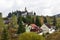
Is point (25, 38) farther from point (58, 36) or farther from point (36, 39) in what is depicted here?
point (58, 36)

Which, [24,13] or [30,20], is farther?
[24,13]

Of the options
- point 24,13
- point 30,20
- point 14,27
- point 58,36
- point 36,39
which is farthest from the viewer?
point 24,13

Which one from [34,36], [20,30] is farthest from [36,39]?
[20,30]

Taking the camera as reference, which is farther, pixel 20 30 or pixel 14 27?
pixel 14 27

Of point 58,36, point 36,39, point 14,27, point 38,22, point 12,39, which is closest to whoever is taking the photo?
point 36,39

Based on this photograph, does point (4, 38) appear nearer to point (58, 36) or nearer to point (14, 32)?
point (58, 36)

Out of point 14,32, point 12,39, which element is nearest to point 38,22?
point 14,32

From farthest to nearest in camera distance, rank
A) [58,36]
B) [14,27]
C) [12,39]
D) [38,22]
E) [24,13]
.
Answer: [24,13], [38,22], [14,27], [12,39], [58,36]

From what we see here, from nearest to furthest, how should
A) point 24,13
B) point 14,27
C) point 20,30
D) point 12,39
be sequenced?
point 12,39 → point 20,30 → point 14,27 → point 24,13
